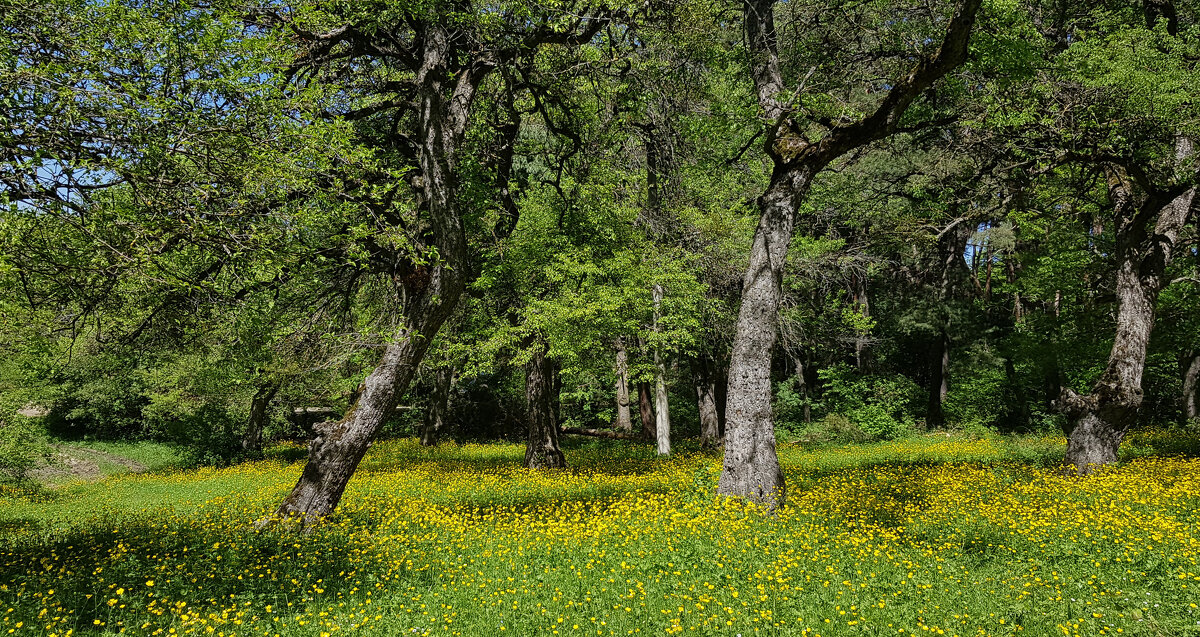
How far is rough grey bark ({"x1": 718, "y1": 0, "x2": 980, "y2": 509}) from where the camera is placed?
8719mm

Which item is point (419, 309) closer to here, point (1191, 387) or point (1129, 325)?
point (1129, 325)

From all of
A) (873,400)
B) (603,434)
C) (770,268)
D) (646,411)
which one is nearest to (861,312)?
(873,400)

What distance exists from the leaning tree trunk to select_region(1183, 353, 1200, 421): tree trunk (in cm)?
2648

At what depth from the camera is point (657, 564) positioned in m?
6.62

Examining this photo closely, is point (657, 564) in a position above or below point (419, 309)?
below

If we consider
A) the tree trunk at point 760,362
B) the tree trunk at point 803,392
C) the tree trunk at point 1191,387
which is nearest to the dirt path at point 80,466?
the tree trunk at point 760,362

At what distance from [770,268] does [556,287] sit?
275 inches

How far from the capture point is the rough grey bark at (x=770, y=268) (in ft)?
28.6

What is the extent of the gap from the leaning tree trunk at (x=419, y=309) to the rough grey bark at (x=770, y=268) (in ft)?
14.0

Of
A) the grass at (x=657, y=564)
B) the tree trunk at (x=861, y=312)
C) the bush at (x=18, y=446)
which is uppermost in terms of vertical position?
the tree trunk at (x=861, y=312)

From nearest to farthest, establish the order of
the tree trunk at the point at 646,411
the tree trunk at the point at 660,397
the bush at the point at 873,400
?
the tree trunk at the point at 660,397
the bush at the point at 873,400
the tree trunk at the point at 646,411

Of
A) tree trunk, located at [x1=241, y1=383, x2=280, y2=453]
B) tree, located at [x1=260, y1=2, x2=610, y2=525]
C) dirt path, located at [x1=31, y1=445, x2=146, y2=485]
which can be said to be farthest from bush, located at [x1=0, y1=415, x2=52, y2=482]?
tree, located at [x1=260, y1=2, x2=610, y2=525]

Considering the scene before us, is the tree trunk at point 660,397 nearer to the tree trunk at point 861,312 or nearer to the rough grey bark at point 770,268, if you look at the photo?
the rough grey bark at point 770,268

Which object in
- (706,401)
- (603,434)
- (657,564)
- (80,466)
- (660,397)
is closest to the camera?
(657,564)
